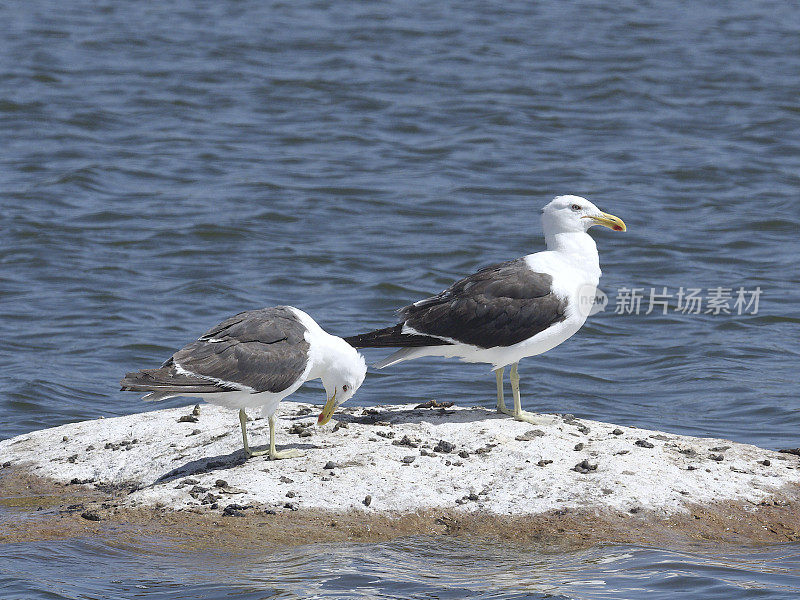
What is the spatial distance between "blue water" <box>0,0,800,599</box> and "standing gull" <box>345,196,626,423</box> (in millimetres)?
2060

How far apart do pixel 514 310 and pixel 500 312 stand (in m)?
0.11

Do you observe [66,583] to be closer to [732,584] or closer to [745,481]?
[732,584]

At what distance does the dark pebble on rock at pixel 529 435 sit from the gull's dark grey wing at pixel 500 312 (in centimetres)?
71

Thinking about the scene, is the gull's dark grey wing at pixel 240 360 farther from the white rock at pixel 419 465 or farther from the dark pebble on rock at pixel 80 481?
the dark pebble on rock at pixel 80 481

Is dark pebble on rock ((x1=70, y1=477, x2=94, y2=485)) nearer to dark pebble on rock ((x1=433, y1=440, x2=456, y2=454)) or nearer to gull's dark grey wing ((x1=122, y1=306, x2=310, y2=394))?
gull's dark grey wing ((x1=122, y1=306, x2=310, y2=394))

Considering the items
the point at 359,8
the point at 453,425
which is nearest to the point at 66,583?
the point at 453,425

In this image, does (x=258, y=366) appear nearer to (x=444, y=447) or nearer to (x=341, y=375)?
(x=341, y=375)

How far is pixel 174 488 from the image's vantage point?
8.61m

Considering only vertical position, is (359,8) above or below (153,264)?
above

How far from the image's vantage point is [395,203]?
65.4 ft

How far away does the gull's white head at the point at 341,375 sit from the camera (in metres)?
8.98

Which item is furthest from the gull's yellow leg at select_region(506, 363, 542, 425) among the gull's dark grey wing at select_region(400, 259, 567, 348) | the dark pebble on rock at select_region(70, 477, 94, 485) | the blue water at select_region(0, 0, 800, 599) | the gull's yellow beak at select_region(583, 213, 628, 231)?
the dark pebble on rock at select_region(70, 477, 94, 485)

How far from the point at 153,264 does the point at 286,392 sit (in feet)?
29.7

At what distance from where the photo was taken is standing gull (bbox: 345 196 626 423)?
9508 mm
